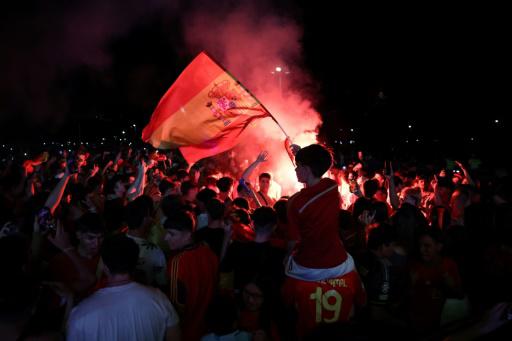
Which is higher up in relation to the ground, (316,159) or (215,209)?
(316,159)

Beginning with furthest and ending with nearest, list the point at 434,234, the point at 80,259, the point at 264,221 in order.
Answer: the point at 434,234, the point at 264,221, the point at 80,259

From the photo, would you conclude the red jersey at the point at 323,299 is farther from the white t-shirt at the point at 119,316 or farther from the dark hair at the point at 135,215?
the dark hair at the point at 135,215

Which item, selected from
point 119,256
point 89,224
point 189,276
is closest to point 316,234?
point 189,276

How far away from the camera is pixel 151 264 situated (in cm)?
370

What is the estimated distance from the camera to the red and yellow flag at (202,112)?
21.9 ft

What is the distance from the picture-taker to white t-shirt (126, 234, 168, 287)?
12.0 feet

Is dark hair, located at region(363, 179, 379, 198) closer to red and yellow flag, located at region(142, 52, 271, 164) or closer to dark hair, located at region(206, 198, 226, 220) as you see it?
red and yellow flag, located at region(142, 52, 271, 164)

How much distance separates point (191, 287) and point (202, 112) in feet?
13.2

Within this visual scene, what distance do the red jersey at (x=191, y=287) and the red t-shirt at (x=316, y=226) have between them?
0.79 m

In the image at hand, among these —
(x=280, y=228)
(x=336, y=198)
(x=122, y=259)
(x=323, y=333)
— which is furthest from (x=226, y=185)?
(x=323, y=333)

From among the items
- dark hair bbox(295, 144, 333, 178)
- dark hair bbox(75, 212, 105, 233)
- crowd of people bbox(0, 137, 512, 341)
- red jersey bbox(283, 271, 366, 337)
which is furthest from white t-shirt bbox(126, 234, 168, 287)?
dark hair bbox(295, 144, 333, 178)

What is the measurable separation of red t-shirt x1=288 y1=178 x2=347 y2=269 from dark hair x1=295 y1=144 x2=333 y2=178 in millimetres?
147

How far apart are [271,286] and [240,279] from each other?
0.31 meters

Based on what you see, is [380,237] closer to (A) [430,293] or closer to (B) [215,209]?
(A) [430,293]
